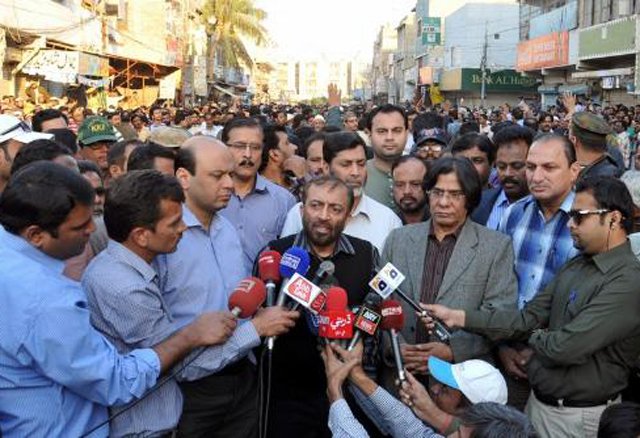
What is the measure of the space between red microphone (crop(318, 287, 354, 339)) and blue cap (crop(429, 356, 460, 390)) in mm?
464

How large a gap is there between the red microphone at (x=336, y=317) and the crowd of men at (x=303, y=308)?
0.46ft

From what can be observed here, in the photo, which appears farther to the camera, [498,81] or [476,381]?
[498,81]

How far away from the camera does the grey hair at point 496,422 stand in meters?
2.52

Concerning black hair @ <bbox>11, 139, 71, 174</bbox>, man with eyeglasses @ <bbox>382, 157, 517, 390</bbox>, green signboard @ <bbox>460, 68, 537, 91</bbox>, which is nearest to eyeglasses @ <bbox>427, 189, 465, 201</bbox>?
man with eyeglasses @ <bbox>382, 157, 517, 390</bbox>

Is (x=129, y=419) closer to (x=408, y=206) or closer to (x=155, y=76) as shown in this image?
(x=408, y=206)

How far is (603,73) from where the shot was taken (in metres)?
26.1

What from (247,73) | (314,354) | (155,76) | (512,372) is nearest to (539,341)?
(512,372)

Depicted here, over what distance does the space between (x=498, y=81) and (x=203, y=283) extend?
47420 millimetres

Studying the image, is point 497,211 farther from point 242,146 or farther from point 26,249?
point 26,249

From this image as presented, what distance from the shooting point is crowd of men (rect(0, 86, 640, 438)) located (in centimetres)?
255

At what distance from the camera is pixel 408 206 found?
5012 mm

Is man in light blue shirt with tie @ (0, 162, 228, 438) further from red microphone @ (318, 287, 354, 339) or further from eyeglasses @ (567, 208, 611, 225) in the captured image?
eyeglasses @ (567, 208, 611, 225)

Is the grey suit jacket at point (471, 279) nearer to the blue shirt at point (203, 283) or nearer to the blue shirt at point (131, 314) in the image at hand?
the blue shirt at point (203, 283)

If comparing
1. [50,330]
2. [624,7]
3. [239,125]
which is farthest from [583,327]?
[624,7]
